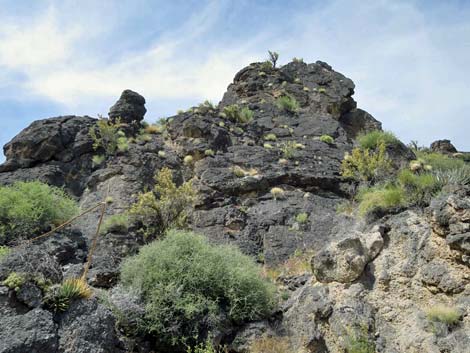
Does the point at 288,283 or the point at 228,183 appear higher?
the point at 228,183

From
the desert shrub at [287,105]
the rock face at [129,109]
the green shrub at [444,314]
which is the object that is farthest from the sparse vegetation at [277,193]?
the green shrub at [444,314]

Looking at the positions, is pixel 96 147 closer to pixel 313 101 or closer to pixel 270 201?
pixel 270 201

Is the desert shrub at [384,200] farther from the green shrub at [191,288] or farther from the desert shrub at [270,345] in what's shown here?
the desert shrub at [270,345]

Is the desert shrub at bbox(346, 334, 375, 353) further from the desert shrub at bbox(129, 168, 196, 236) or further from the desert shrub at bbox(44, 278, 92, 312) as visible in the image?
the desert shrub at bbox(129, 168, 196, 236)

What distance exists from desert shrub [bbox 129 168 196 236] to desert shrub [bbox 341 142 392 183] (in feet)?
22.0

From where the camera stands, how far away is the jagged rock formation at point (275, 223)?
966 centimetres

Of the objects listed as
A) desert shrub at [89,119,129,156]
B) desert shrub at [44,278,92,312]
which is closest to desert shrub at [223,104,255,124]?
desert shrub at [89,119,129,156]

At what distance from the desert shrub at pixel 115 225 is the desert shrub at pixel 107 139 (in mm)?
5197

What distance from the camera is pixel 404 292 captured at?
1073 centimetres

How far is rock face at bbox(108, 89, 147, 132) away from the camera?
23.1m

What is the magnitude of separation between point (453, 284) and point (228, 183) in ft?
33.4

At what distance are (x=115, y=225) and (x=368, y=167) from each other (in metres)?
9.67

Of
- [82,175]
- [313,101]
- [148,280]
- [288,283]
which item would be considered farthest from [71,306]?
[313,101]

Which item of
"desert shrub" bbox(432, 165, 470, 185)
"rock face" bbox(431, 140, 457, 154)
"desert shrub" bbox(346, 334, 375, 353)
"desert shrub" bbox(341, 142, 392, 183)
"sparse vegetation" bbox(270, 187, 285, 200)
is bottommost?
"desert shrub" bbox(346, 334, 375, 353)
